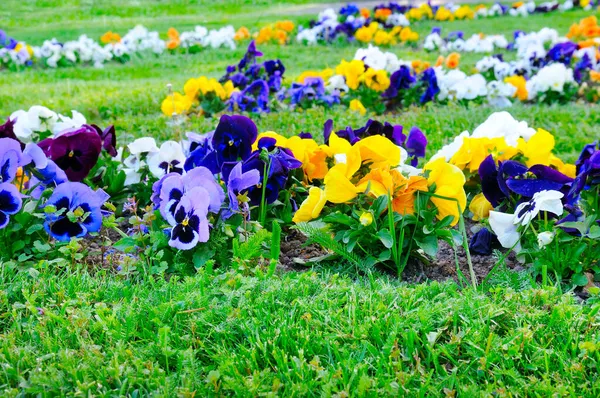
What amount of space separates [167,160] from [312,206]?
2.82 ft

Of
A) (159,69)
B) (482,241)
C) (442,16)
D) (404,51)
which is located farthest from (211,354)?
(442,16)

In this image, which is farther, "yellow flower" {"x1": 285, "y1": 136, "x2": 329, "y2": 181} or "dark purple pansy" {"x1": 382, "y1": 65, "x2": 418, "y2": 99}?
"dark purple pansy" {"x1": 382, "y1": 65, "x2": 418, "y2": 99}

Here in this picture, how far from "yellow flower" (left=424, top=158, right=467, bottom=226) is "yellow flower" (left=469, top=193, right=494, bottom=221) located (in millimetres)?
397

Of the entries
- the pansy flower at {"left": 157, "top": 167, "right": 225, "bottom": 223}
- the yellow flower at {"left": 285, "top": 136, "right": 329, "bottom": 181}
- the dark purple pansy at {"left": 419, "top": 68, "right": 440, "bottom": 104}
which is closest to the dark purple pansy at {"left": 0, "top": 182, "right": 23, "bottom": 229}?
the pansy flower at {"left": 157, "top": 167, "right": 225, "bottom": 223}

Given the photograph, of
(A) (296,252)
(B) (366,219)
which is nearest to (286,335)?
(B) (366,219)

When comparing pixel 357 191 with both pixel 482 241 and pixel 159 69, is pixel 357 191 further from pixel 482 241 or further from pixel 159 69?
pixel 159 69

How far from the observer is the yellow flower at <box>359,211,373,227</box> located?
260 cm

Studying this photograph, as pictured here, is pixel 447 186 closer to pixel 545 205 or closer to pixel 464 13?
pixel 545 205

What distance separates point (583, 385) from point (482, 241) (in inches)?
43.5

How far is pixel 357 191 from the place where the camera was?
2.73m

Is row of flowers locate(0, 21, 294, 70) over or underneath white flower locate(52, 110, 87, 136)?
underneath

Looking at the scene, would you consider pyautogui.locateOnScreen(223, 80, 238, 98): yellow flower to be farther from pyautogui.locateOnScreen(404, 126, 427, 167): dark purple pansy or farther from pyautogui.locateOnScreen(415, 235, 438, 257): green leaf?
pyautogui.locateOnScreen(415, 235, 438, 257): green leaf

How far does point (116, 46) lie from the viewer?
34.5ft

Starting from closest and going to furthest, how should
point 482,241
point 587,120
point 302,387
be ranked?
point 302,387
point 482,241
point 587,120
